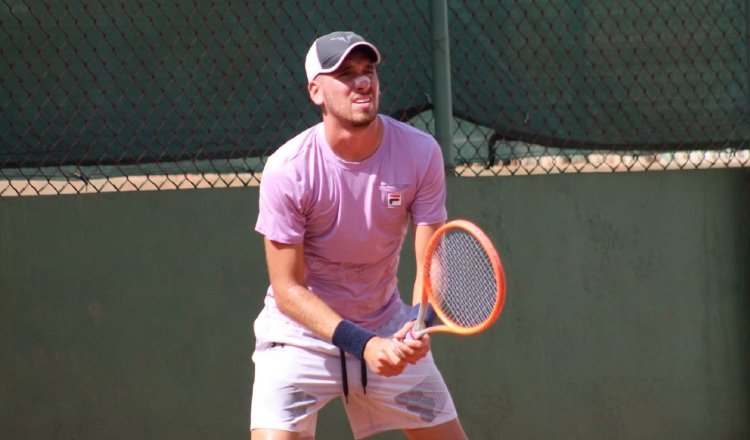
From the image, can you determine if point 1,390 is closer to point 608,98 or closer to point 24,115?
point 24,115

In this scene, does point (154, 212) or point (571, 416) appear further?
point (571, 416)

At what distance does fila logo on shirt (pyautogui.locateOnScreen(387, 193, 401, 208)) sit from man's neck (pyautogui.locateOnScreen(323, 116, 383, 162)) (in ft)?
0.47

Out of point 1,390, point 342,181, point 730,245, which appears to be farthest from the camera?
point 730,245

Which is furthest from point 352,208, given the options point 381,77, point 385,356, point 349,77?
point 381,77

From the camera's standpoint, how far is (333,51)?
3332 mm

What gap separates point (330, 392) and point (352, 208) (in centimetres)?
59

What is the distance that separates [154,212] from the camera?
Answer: 15.2 feet

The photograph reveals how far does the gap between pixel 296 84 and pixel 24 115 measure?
3.68ft

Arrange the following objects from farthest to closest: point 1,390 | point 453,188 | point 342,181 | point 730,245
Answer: point 730,245, point 453,188, point 1,390, point 342,181

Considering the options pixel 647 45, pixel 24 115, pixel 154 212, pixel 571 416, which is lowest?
pixel 571 416

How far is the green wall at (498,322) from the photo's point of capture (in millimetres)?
4574

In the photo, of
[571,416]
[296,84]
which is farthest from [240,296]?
[571,416]

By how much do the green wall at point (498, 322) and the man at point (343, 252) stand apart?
44.1 inches

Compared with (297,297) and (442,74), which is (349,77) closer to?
(297,297)
